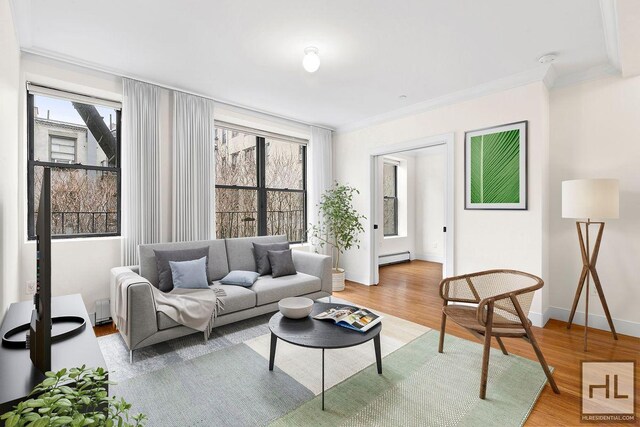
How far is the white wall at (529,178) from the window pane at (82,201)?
3.62 m

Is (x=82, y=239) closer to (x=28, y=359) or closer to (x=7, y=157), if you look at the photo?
(x=7, y=157)

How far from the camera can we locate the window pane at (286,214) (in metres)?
4.89

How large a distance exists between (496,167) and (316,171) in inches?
105

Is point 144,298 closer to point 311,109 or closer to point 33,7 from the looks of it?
point 33,7

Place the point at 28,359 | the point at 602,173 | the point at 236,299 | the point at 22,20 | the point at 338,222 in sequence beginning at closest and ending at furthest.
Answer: the point at 28,359, the point at 22,20, the point at 236,299, the point at 602,173, the point at 338,222

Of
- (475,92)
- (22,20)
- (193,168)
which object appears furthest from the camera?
(193,168)

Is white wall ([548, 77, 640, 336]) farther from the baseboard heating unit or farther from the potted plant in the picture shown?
the baseboard heating unit

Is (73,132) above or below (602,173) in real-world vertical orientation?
above

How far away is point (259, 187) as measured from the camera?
15.5 feet

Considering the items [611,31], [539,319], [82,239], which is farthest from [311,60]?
[539,319]

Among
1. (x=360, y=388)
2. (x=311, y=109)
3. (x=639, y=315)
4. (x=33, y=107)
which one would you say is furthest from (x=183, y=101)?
(x=639, y=315)

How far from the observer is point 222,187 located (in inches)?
171

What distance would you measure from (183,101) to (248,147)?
1170mm

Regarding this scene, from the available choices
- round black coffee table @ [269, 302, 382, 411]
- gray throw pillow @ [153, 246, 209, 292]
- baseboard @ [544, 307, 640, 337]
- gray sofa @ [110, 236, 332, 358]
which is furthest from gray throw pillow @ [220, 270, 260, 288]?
baseboard @ [544, 307, 640, 337]
